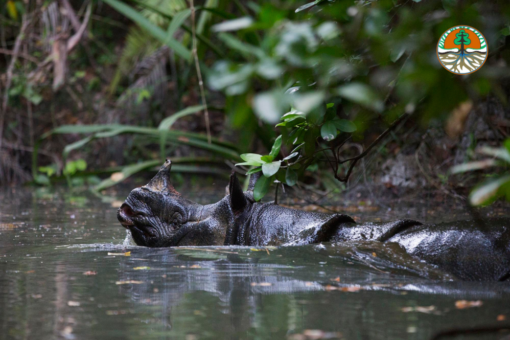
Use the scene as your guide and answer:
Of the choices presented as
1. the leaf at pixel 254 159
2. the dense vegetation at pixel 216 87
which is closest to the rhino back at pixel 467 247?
the dense vegetation at pixel 216 87

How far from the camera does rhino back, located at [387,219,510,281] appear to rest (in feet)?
8.80

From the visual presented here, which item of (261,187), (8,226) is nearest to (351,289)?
(261,187)

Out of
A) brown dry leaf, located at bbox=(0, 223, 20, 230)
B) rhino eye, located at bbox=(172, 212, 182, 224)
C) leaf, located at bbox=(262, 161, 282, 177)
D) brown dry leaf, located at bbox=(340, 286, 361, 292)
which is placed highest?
leaf, located at bbox=(262, 161, 282, 177)

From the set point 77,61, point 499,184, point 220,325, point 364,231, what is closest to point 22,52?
point 77,61

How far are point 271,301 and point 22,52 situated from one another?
33.9 ft

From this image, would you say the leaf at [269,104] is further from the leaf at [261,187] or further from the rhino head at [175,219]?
the rhino head at [175,219]

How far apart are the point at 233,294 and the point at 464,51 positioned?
1.41m

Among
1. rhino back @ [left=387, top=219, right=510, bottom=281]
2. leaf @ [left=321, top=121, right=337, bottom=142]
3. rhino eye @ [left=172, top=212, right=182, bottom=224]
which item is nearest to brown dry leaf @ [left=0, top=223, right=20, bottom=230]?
rhino eye @ [left=172, top=212, right=182, bottom=224]

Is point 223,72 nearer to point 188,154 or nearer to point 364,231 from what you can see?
point 364,231

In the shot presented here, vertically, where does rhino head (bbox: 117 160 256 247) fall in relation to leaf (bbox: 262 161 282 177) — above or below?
below

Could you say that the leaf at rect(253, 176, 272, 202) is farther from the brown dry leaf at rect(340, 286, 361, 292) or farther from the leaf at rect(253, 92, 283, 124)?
the leaf at rect(253, 92, 283, 124)

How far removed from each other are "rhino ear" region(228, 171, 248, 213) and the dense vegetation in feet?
0.46

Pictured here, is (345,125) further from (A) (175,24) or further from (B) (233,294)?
(A) (175,24)

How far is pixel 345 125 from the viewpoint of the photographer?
9.86 feet
